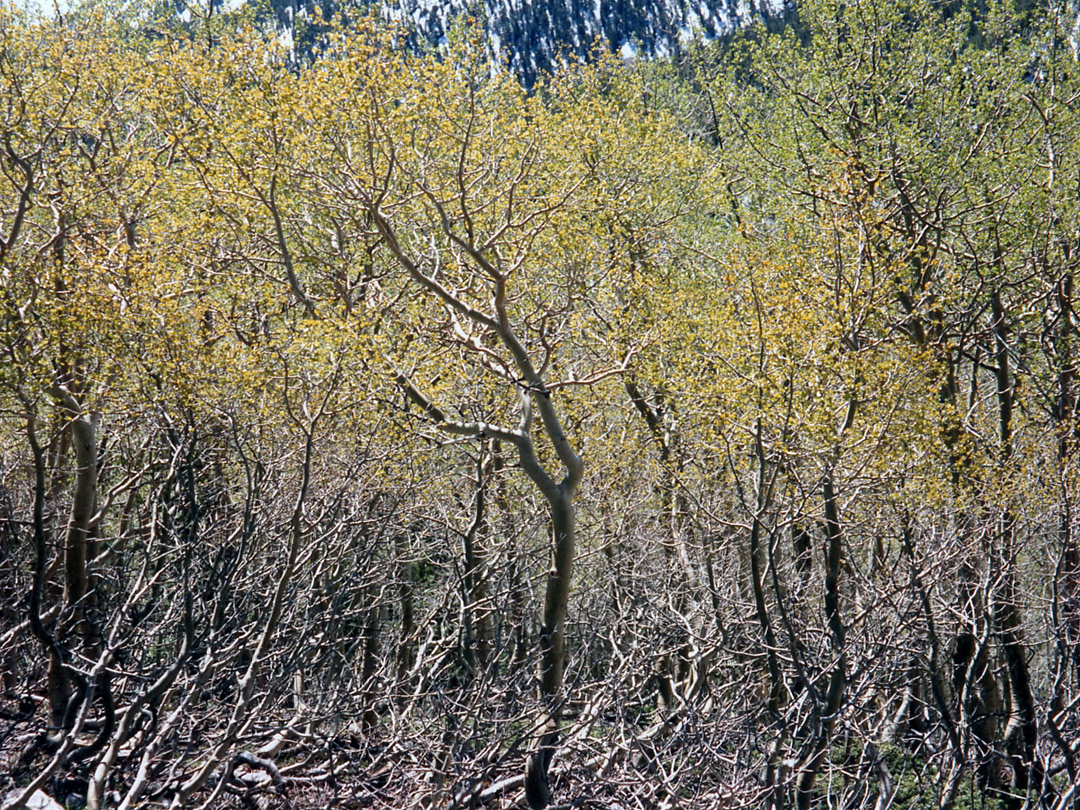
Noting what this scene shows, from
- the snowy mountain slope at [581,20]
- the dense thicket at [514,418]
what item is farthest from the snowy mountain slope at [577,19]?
the dense thicket at [514,418]

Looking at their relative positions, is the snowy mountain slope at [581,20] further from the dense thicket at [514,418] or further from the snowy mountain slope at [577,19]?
the dense thicket at [514,418]

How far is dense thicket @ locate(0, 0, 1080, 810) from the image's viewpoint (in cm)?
843

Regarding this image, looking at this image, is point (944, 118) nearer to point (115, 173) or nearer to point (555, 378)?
point (555, 378)

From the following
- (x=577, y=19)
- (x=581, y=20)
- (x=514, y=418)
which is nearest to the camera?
(x=514, y=418)

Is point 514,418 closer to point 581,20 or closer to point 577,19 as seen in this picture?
point 581,20

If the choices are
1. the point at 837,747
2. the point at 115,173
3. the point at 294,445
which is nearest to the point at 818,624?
the point at 837,747

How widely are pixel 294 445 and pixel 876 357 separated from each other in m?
7.30

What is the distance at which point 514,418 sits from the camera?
48.1 ft

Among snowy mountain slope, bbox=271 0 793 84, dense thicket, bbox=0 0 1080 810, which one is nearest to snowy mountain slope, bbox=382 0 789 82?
snowy mountain slope, bbox=271 0 793 84

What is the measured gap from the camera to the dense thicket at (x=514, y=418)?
27.7 feet

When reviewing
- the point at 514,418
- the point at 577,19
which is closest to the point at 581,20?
the point at 577,19

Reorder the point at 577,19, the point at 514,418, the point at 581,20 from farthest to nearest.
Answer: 1. the point at 577,19
2. the point at 581,20
3. the point at 514,418

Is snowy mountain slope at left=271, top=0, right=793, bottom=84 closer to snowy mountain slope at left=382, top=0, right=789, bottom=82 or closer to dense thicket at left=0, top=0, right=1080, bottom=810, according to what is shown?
snowy mountain slope at left=382, top=0, right=789, bottom=82

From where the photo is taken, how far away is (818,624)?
456 inches
